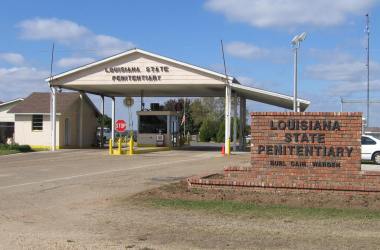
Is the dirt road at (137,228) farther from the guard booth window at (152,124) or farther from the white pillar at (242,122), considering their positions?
the white pillar at (242,122)

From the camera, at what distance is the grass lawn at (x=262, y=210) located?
10430 millimetres

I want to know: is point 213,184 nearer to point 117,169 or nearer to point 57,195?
point 57,195

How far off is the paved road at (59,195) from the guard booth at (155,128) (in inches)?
649

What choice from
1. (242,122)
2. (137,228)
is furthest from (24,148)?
(137,228)

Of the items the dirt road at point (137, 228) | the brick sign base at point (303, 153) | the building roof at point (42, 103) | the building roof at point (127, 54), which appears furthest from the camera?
the building roof at point (42, 103)

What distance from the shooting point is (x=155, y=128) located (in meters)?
39.8

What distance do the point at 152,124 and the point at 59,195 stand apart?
26.4 metres

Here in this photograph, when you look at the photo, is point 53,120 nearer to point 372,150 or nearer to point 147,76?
point 147,76

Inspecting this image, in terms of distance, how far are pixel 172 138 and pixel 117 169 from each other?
62.7ft

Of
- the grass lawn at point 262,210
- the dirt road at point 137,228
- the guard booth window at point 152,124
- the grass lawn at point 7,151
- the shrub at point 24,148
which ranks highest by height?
the guard booth window at point 152,124

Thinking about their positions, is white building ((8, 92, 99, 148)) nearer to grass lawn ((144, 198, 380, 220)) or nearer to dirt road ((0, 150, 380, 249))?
dirt road ((0, 150, 380, 249))

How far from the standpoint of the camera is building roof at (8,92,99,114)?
39656 millimetres

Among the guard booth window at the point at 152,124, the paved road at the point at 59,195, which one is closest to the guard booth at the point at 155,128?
the guard booth window at the point at 152,124

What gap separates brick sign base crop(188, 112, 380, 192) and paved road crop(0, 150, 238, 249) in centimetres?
279
